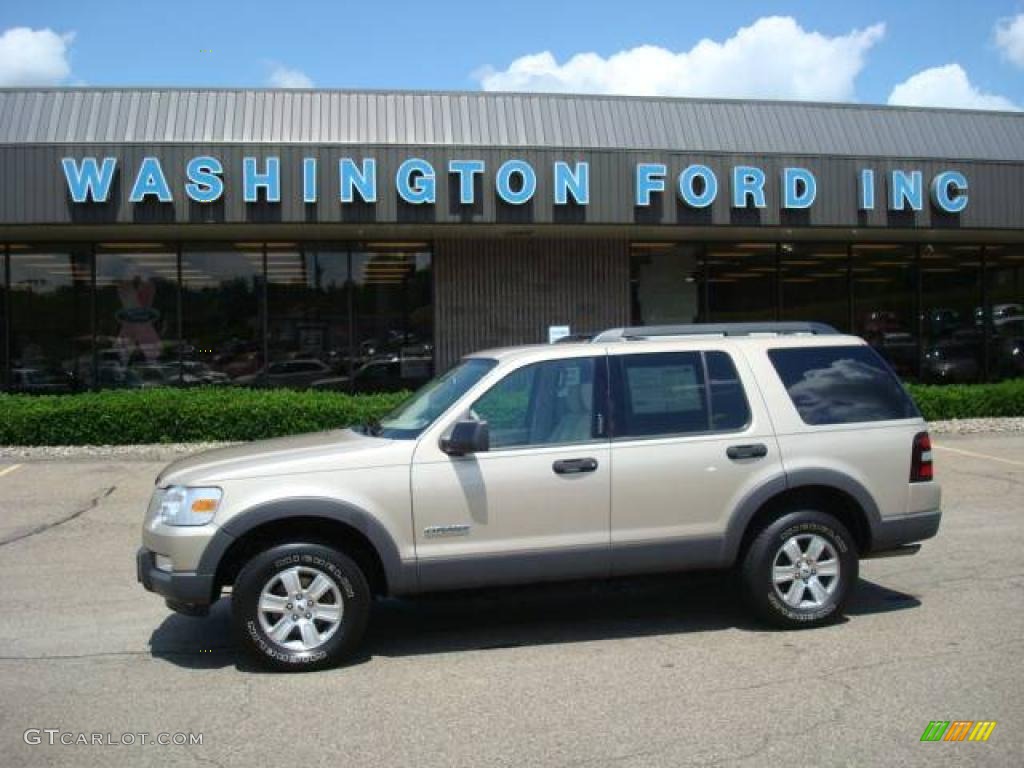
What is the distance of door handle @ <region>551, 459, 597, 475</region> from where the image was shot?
5738mm

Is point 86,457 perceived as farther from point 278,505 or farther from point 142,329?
point 278,505

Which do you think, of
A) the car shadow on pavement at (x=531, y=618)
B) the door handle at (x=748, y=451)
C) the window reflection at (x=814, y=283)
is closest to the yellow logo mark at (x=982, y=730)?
the car shadow on pavement at (x=531, y=618)

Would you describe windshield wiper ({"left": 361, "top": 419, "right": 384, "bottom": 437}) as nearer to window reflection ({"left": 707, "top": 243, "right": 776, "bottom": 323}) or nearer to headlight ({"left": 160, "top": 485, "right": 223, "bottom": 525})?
headlight ({"left": 160, "top": 485, "right": 223, "bottom": 525})

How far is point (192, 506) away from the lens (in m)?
5.46

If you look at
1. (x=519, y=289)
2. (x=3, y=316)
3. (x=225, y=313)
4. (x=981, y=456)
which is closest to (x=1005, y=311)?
(x=981, y=456)

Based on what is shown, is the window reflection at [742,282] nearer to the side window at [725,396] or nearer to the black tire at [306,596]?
the side window at [725,396]

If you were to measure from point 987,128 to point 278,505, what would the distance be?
1961cm

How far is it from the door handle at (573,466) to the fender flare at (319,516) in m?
0.99

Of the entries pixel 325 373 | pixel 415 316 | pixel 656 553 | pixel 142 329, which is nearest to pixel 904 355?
pixel 415 316

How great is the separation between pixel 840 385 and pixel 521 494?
7.41 ft

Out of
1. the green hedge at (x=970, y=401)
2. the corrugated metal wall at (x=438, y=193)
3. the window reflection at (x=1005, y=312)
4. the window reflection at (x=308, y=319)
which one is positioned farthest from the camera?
the window reflection at (x=1005, y=312)

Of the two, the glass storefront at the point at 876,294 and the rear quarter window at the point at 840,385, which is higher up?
the glass storefront at the point at 876,294

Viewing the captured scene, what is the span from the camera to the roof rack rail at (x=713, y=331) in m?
6.39

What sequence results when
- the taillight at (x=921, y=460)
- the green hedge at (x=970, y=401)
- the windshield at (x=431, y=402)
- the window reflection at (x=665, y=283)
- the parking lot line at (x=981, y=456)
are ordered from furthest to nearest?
1. the window reflection at (x=665, y=283)
2. the green hedge at (x=970, y=401)
3. the parking lot line at (x=981, y=456)
4. the taillight at (x=921, y=460)
5. the windshield at (x=431, y=402)
